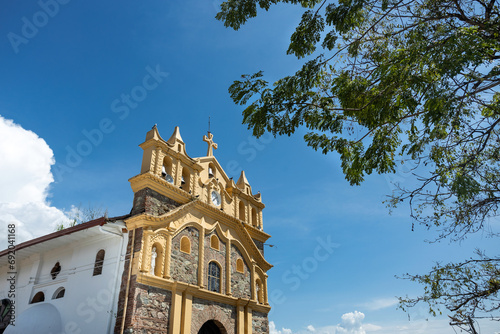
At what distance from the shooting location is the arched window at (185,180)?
571 inches

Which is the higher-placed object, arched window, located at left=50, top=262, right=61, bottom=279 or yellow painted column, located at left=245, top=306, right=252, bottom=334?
arched window, located at left=50, top=262, right=61, bottom=279

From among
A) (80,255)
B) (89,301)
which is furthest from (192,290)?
(80,255)

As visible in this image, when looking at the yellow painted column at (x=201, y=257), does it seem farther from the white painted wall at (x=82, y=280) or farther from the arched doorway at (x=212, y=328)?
the white painted wall at (x=82, y=280)

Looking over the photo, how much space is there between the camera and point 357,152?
25.8 ft

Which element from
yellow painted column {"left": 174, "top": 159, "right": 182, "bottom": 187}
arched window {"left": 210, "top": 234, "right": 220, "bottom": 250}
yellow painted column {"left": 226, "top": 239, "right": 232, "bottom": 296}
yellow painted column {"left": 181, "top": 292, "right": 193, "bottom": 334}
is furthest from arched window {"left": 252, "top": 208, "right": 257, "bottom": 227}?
yellow painted column {"left": 181, "top": 292, "right": 193, "bottom": 334}

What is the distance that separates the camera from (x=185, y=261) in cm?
1265

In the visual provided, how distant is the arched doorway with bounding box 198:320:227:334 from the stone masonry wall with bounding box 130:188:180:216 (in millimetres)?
4537

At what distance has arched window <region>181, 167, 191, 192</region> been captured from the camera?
14.5m

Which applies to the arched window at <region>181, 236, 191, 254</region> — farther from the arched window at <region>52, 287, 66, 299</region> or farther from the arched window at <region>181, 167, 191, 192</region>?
the arched window at <region>52, 287, 66, 299</region>

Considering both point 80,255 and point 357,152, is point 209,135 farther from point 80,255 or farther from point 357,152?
point 357,152

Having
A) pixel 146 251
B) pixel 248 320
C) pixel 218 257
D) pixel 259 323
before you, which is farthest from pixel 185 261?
pixel 259 323

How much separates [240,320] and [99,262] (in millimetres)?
5988

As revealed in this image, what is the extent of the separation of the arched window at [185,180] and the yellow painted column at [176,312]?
427cm

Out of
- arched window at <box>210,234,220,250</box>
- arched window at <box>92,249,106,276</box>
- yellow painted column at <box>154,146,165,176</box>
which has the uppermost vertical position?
yellow painted column at <box>154,146,165,176</box>
